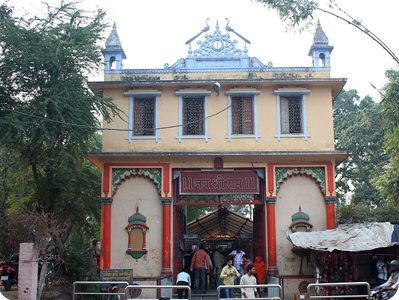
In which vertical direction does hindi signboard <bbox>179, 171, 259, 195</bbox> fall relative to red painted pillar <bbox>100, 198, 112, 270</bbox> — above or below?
above

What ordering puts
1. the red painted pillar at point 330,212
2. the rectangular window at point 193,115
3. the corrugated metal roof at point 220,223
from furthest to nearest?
the corrugated metal roof at point 220,223 → the rectangular window at point 193,115 → the red painted pillar at point 330,212

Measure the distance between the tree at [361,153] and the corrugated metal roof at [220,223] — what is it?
10945mm

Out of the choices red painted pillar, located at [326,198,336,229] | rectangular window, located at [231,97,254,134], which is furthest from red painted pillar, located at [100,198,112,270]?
red painted pillar, located at [326,198,336,229]

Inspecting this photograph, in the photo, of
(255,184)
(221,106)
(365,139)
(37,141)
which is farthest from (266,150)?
(365,139)

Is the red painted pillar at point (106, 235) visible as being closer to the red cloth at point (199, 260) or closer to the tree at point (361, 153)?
the red cloth at point (199, 260)

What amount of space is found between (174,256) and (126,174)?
10.9 feet

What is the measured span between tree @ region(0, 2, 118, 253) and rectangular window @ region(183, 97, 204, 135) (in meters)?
2.56

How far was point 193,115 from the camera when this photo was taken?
16.3 meters

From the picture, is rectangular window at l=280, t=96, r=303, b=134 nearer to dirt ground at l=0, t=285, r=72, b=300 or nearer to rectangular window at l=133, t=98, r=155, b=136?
rectangular window at l=133, t=98, r=155, b=136

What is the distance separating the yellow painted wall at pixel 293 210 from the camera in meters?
15.2

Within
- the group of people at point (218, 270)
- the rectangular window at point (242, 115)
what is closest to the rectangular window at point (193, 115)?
the rectangular window at point (242, 115)

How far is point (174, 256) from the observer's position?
15617 mm

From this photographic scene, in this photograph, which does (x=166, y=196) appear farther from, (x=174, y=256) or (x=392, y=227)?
(x=392, y=227)

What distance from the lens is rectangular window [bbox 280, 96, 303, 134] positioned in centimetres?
1611
